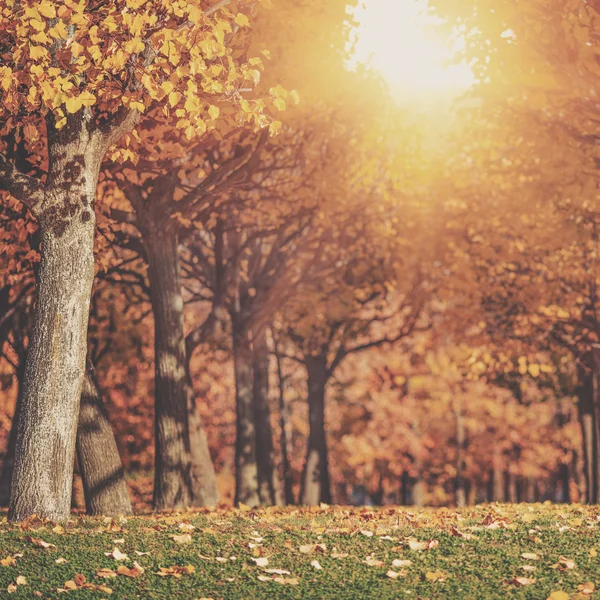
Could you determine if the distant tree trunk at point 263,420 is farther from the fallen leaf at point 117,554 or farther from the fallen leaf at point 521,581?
the fallen leaf at point 521,581

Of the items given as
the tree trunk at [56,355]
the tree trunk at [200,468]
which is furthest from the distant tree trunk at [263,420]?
the tree trunk at [56,355]

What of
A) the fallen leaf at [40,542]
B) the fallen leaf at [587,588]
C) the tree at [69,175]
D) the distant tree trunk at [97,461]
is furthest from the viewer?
the distant tree trunk at [97,461]

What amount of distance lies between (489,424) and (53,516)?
32.1 meters

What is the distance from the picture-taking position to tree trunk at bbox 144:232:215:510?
14.4m

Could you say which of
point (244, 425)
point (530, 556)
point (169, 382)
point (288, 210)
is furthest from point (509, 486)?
point (530, 556)

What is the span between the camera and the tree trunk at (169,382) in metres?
14.4

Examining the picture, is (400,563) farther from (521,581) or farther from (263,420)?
(263,420)

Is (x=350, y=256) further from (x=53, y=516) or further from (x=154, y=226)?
(x=53, y=516)

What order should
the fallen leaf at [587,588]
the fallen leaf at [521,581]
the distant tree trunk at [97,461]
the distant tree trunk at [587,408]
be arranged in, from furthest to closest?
1. the distant tree trunk at [587,408]
2. the distant tree trunk at [97,461]
3. the fallen leaf at [521,581]
4. the fallen leaf at [587,588]

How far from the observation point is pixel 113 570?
713cm

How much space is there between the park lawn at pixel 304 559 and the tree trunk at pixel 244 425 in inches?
441

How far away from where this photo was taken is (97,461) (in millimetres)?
11977

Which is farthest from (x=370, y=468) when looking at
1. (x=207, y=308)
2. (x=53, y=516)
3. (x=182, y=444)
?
(x=53, y=516)

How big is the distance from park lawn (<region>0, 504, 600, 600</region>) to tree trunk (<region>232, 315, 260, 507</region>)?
11.2m
